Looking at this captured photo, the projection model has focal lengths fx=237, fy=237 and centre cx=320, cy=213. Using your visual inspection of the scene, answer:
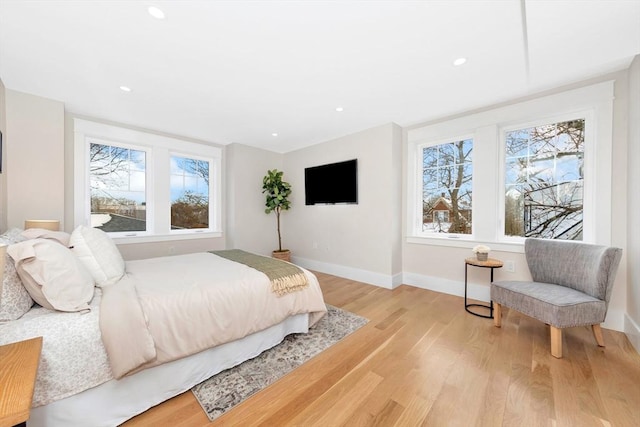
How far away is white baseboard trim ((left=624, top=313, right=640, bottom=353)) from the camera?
6.16ft

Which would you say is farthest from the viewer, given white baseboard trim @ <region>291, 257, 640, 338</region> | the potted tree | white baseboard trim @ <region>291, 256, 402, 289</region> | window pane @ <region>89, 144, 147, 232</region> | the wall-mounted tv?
the potted tree

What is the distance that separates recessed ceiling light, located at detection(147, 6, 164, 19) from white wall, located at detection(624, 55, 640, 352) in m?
3.61

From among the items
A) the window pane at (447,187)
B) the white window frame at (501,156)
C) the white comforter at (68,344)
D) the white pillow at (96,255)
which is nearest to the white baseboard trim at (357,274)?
the white window frame at (501,156)

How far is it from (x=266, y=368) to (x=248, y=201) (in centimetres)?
325

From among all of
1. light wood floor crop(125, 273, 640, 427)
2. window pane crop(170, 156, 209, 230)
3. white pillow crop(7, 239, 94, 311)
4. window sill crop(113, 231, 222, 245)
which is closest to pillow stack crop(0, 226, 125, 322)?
white pillow crop(7, 239, 94, 311)

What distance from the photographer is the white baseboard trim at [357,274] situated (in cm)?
345

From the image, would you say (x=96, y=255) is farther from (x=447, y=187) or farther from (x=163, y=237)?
(x=447, y=187)

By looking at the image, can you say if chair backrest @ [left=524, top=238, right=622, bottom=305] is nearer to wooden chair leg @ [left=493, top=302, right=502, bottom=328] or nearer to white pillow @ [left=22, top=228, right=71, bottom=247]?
wooden chair leg @ [left=493, top=302, right=502, bottom=328]

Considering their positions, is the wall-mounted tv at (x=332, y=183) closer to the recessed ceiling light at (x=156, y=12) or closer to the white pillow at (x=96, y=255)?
the recessed ceiling light at (x=156, y=12)

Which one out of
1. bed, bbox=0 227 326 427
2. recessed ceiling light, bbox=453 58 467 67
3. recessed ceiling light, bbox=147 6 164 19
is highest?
recessed ceiling light, bbox=453 58 467 67

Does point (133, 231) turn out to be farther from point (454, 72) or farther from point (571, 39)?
point (571, 39)

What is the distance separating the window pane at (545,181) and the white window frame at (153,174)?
444 centimetres

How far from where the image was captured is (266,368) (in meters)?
1.74

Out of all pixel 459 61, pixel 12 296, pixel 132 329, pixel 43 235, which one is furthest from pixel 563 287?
pixel 43 235
